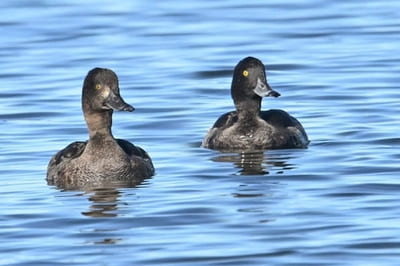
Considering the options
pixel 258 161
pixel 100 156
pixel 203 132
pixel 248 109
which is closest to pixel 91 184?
pixel 100 156

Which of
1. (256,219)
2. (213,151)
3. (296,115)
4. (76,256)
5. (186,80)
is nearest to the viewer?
(76,256)

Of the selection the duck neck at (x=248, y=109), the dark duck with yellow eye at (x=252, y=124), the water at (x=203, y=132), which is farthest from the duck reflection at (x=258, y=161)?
the duck neck at (x=248, y=109)

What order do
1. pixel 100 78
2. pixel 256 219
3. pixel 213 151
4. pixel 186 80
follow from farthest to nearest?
pixel 186 80
pixel 213 151
pixel 100 78
pixel 256 219

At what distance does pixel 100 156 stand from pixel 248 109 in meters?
3.35

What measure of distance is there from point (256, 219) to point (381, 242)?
63.3 inches

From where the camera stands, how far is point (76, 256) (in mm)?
13680

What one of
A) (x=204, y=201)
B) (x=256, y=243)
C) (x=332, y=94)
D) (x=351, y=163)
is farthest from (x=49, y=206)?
(x=332, y=94)

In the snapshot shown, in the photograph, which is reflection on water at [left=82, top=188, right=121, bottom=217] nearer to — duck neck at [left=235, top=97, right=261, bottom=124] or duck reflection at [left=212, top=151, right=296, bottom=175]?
duck reflection at [left=212, top=151, right=296, bottom=175]

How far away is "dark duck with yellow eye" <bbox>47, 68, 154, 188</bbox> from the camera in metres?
17.2

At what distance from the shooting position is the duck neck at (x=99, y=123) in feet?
57.3

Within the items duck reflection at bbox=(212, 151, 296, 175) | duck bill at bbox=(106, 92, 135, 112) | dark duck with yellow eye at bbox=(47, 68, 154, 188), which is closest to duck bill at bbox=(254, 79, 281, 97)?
duck reflection at bbox=(212, 151, 296, 175)

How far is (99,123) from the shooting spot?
57.4ft

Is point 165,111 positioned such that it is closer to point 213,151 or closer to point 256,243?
point 213,151

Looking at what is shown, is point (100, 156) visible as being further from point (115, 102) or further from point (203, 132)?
point (203, 132)
